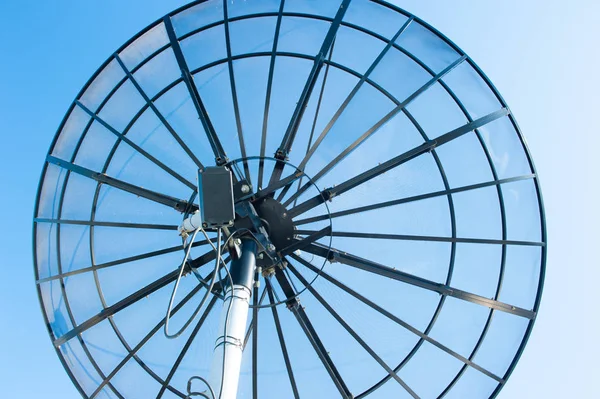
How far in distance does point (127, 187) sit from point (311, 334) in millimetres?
5484

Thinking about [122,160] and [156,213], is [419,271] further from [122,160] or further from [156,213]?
[122,160]

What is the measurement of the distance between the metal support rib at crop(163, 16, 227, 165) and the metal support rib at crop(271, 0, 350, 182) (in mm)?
1248

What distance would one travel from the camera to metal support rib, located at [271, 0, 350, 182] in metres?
10.6

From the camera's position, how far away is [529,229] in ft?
38.4

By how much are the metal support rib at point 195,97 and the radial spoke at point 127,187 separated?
1302 mm

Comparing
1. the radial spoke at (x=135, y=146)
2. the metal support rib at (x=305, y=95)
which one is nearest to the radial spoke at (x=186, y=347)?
the radial spoke at (x=135, y=146)

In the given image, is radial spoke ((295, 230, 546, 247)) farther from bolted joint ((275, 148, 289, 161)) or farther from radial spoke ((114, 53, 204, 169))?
radial spoke ((114, 53, 204, 169))

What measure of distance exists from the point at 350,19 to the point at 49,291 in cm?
1022

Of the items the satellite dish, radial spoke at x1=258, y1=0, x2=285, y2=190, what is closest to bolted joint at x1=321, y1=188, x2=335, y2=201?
the satellite dish

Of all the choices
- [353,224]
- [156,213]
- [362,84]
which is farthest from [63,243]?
[362,84]

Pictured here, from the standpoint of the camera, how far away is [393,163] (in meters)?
10.9

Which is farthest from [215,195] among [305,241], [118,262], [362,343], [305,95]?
[362,343]

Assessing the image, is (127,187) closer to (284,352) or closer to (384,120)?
(284,352)

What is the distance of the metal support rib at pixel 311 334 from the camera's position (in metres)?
10.3
